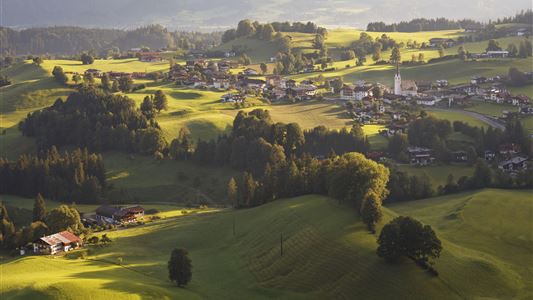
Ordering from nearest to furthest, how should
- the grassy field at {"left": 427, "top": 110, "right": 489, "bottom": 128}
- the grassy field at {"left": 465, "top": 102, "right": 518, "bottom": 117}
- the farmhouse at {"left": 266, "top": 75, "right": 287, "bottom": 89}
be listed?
the grassy field at {"left": 427, "top": 110, "right": 489, "bottom": 128}, the grassy field at {"left": 465, "top": 102, "right": 518, "bottom": 117}, the farmhouse at {"left": 266, "top": 75, "right": 287, "bottom": 89}

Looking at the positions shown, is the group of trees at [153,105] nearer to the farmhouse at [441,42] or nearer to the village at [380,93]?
the village at [380,93]

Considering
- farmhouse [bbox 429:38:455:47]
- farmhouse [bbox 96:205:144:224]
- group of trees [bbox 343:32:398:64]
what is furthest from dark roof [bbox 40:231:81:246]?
farmhouse [bbox 429:38:455:47]

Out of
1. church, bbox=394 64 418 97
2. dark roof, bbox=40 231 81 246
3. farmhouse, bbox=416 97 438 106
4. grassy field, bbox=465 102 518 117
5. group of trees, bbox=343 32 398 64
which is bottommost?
dark roof, bbox=40 231 81 246

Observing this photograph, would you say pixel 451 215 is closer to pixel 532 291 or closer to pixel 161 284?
pixel 532 291

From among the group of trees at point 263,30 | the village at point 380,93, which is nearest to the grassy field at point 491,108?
the village at point 380,93

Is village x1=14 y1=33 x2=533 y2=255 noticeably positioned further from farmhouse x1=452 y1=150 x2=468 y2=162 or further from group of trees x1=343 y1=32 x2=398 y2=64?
group of trees x1=343 y1=32 x2=398 y2=64

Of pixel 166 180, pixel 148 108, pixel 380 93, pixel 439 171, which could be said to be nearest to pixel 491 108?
pixel 380 93

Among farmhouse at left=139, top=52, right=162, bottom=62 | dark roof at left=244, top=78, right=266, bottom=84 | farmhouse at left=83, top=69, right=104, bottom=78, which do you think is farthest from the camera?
farmhouse at left=139, top=52, right=162, bottom=62
